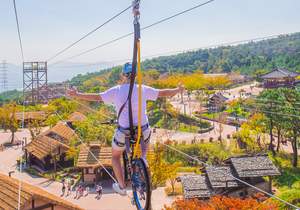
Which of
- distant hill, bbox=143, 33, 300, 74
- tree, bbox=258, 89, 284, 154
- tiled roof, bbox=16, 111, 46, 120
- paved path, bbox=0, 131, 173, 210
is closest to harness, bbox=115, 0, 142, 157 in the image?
paved path, bbox=0, 131, 173, 210

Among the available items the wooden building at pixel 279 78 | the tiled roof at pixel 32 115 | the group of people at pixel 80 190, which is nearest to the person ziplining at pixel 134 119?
the group of people at pixel 80 190

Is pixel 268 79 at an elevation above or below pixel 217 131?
above

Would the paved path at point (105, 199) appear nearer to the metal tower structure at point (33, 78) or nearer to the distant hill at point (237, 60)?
the metal tower structure at point (33, 78)

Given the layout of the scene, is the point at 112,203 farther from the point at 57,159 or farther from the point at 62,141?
the point at 62,141

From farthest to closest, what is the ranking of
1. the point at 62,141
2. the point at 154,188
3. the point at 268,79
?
the point at 268,79, the point at 62,141, the point at 154,188

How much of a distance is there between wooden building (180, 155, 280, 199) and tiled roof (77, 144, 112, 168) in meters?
4.54

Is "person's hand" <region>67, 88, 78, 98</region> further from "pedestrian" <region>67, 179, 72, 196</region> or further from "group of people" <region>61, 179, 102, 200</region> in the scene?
"pedestrian" <region>67, 179, 72, 196</region>

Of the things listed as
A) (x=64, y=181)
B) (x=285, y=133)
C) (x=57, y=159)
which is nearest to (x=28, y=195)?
(x=64, y=181)

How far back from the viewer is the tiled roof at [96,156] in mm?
16047

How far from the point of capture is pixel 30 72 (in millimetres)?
35188

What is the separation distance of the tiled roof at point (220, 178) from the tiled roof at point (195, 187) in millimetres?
297

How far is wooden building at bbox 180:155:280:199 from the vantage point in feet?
42.4

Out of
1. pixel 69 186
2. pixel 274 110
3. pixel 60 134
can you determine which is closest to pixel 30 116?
pixel 60 134

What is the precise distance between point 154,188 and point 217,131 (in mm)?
11259
